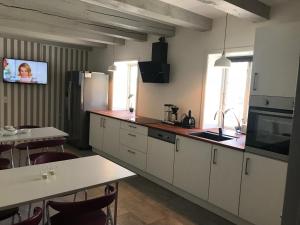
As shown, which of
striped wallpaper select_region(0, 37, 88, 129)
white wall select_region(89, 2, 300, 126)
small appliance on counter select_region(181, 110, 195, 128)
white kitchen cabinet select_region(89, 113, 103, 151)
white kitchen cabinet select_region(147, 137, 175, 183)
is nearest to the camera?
white wall select_region(89, 2, 300, 126)

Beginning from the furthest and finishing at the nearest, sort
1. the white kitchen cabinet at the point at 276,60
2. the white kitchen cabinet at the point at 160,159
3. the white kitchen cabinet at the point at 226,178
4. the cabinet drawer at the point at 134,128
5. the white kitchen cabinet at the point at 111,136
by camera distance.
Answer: the white kitchen cabinet at the point at 111,136 < the cabinet drawer at the point at 134,128 < the white kitchen cabinet at the point at 160,159 < the white kitchen cabinet at the point at 226,178 < the white kitchen cabinet at the point at 276,60

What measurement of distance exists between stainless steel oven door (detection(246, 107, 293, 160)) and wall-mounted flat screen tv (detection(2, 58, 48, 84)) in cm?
457

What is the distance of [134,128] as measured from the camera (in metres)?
4.02

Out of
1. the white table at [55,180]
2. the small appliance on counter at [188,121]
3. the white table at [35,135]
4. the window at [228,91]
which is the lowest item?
the white table at [55,180]

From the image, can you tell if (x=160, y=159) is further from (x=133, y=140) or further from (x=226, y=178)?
(x=226, y=178)

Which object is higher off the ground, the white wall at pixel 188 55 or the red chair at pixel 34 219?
the white wall at pixel 188 55

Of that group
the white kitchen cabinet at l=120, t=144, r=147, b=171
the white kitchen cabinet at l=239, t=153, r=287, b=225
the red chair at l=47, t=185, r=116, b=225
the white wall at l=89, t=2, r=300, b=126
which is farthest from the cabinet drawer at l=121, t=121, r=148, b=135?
the red chair at l=47, t=185, r=116, b=225

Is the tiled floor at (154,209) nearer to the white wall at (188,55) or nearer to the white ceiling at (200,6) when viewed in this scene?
the white wall at (188,55)

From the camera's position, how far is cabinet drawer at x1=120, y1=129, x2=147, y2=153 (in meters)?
3.86

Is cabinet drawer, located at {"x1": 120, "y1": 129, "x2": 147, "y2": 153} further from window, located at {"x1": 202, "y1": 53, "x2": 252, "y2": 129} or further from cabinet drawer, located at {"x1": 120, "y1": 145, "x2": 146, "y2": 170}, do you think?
window, located at {"x1": 202, "y1": 53, "x2": 252, "y2": 129}

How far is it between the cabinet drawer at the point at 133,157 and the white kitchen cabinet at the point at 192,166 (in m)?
0.71

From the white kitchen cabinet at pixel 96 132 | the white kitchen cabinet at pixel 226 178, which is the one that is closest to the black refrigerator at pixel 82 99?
the white kitchen cabinet at pixel 96 132

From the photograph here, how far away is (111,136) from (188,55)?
201 centimetres

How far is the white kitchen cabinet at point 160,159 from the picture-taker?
3.42 meters
